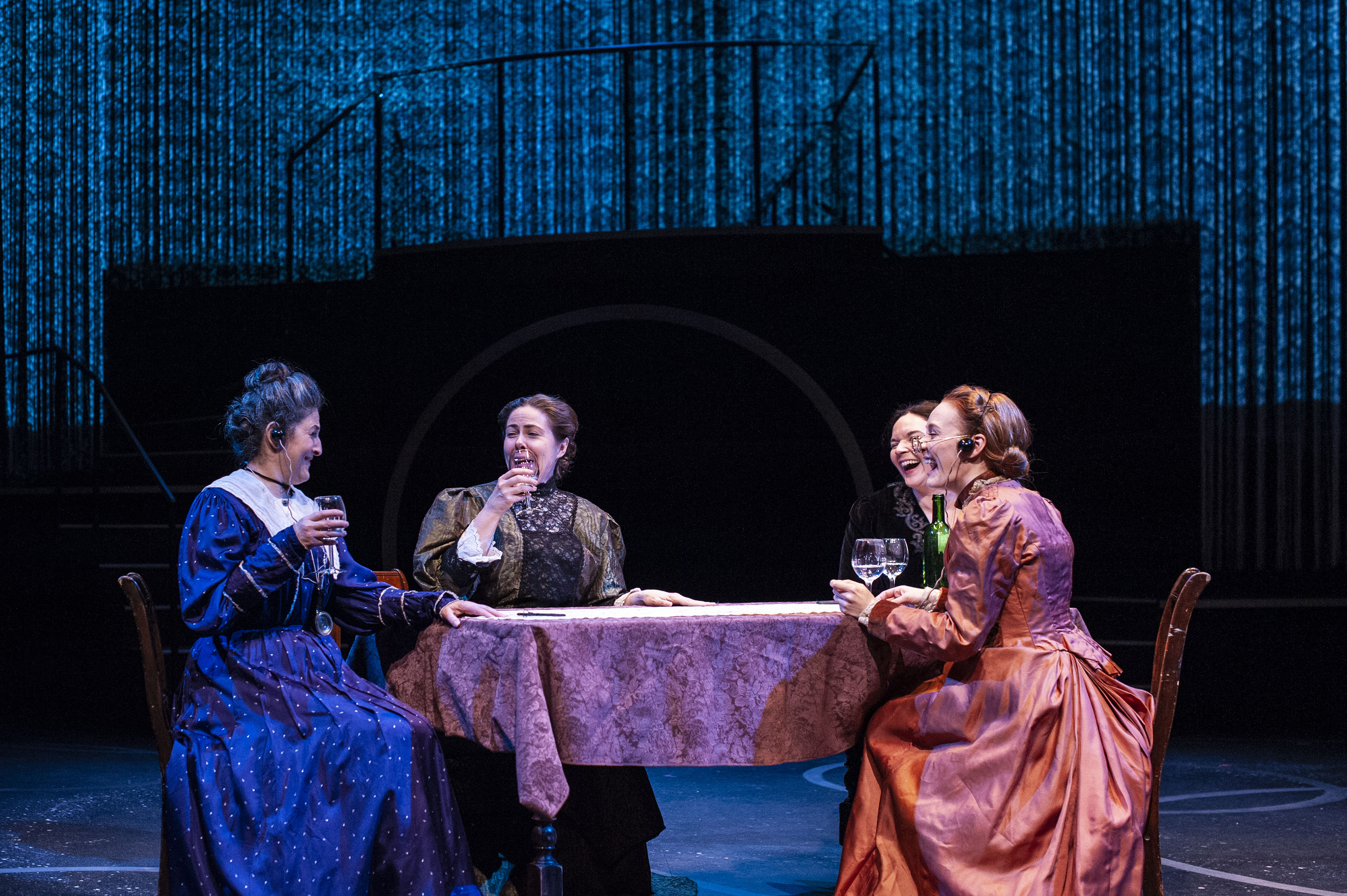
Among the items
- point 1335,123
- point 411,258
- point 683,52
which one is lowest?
point 411,258

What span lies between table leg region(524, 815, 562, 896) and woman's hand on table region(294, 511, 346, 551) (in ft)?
2.10

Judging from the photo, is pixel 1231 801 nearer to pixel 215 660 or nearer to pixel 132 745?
pixel 215 660

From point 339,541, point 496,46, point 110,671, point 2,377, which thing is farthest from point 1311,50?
point 2,377

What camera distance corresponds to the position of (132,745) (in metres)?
5.54

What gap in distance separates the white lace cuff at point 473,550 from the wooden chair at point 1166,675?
1380 mm

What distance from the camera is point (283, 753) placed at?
2.42 meters

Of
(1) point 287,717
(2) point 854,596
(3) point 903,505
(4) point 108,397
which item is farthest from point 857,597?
(4) point 108,397

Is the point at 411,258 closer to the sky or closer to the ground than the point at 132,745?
closer to the sky

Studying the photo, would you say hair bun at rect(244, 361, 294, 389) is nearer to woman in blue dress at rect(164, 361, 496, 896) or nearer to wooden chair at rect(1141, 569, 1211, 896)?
woman in blue dress at rect(164, 361, 496, 896)

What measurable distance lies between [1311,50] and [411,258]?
5.04 m

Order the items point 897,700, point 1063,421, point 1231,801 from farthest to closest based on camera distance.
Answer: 1. point 1063,421
2. point 1231,801
3. point 897,700

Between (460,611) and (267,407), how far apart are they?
0.61m

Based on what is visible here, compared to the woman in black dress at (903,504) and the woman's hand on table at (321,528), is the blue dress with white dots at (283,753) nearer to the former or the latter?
the woman's hand on table at (321,528)

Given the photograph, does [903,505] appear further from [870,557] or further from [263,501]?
[263,501]
